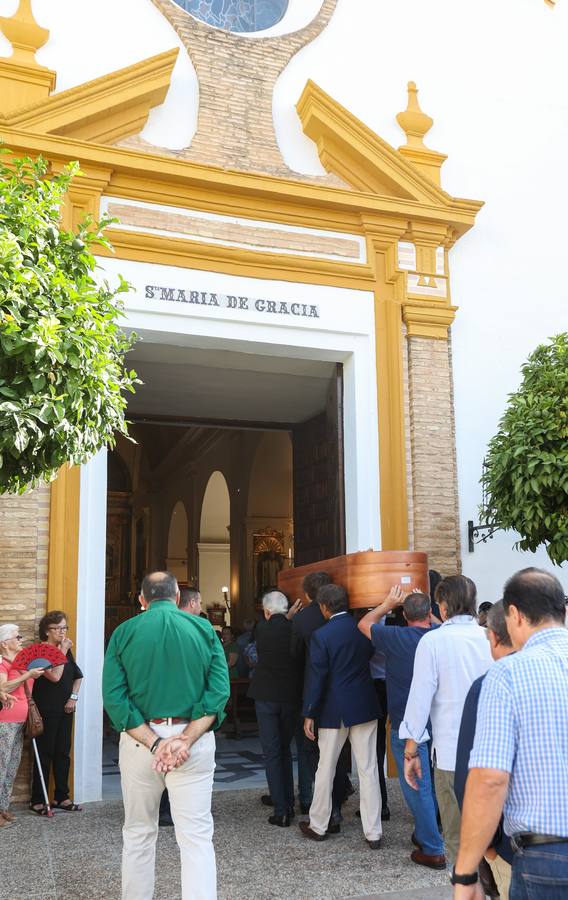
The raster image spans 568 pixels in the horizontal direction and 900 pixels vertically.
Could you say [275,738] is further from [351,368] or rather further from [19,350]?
[351,368]

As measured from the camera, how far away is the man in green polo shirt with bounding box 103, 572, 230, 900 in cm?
412

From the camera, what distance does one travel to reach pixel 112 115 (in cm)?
873

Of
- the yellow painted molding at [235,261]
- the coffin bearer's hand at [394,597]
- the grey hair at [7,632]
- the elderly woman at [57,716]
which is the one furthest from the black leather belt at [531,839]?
the yellow painted molding at [235,261]

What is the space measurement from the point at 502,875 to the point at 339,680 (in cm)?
286

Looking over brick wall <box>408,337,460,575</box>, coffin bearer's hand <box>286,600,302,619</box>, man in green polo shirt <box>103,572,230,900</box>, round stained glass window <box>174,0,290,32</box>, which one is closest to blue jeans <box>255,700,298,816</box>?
coffin bearer's hand <box>286,600,302,619</box>

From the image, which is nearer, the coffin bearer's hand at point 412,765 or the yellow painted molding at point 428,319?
the coffin bearer's hand at point 412,765

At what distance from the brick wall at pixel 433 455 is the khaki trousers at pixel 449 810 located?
4279mm

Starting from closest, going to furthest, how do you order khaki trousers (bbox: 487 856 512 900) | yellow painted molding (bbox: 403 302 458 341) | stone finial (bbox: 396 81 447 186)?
1. khaki trousers (bbox: 487 856 512 900)
2. yellow painted molding (bbox: 403 302 458 341)
3. stone finial (bbox: 396 81 447 186)

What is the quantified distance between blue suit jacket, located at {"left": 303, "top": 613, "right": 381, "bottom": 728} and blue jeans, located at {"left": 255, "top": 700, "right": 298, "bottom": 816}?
0.66 metres

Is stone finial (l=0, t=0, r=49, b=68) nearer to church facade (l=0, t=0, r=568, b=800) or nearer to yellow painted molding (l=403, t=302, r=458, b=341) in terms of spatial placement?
church facade (l=0, t=0, r=568, b=800)

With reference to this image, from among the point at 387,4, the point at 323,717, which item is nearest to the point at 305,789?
the point at 323,717

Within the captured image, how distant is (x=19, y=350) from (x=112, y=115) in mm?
5102

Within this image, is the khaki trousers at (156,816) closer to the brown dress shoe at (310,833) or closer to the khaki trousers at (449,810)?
the khaki trousers at (449,810)

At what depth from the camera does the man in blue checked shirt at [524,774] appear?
2.35 meters
